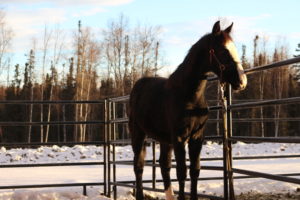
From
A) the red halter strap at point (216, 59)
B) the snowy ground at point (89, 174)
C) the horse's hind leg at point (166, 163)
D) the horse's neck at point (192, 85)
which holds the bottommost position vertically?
the snowy ground at point (89, 174)

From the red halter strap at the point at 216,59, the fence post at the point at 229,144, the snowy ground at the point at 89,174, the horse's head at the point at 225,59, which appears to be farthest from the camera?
the snowy ground at the point at 89,174

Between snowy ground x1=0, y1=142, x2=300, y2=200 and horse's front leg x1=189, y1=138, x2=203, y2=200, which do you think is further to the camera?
snowy ground x1=0, y1=142, x2=300, y2=200

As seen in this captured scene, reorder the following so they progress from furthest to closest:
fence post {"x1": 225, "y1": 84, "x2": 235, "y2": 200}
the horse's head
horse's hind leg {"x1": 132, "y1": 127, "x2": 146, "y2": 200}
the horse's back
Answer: horse's hind leg {"x1": 132, "y1": 127, "x2": 146, "y2": 200} → fence post {"x1": 225, "y1": 84, "x2": 235, "y2": 200} → the horse's back → the horse's head

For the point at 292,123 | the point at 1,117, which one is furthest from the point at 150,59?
the point at 1,117

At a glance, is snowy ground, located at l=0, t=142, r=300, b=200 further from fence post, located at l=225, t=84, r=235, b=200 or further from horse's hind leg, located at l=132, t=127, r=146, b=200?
fence post, located at l=225, t=84, r=235, b=200

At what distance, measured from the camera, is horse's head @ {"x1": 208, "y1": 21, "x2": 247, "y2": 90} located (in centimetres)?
361

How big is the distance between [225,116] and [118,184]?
9.20ft

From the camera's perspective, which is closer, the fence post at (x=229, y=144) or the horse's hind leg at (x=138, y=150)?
the fence post at (x=229, y=144)

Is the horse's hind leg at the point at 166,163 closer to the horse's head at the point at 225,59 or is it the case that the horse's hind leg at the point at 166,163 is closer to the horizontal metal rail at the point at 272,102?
the horizontal metal rail at the point at 272,102

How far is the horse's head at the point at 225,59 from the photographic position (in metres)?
3.61

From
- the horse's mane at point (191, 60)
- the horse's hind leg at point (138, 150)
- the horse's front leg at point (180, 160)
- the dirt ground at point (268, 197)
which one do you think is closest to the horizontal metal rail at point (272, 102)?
the horse's mane at point (191, 60)

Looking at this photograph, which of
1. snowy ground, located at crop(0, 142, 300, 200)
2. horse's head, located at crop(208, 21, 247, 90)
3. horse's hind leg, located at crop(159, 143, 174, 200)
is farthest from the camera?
snowy ground, located at crop(0, 142, 300, 200)

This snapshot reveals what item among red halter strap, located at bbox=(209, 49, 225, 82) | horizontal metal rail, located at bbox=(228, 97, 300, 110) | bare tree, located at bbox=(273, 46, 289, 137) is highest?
bare tree, located at bbox=(273, 46, 289, 137)

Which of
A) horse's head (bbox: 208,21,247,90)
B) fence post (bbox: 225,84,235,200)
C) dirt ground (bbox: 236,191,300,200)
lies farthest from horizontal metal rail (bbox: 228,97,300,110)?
dirt ground (bbox: 236,191,300,200)
